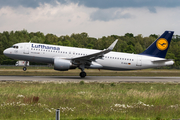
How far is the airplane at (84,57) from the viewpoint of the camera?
31.5 meters

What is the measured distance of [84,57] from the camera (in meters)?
31.3

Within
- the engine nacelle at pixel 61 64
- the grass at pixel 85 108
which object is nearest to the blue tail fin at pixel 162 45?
the engine nacelle at pixel 61 64

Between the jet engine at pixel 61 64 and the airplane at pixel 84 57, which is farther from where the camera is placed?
the airplane at pixel 84 57

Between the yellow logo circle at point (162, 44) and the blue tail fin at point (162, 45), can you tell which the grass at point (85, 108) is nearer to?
the blue tail fin at point (162, 45)

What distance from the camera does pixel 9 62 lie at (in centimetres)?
7725

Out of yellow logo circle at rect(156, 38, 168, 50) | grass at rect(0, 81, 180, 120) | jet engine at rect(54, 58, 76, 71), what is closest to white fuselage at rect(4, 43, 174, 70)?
jet engine at rect(54, 58, 76, 71)

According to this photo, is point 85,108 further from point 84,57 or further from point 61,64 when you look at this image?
point 84,57

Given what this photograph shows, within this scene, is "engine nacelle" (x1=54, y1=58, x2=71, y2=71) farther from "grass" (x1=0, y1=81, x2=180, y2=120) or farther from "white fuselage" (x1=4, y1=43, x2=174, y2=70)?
"grass" (x1=0, y1=81, x2=180, y2=120)

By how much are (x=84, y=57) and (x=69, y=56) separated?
2568 mm

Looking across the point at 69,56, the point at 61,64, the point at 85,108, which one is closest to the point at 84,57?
the point at 69,56

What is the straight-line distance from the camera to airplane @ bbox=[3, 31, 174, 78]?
31.5 metres

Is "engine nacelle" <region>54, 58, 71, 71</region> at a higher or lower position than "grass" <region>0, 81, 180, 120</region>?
higher

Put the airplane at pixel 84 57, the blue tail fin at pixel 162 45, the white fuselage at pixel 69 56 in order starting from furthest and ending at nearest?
the blue tail fin at pixel 162 45 < the white fuselage at pixel 69 56 < the airplane at pixel 84 57

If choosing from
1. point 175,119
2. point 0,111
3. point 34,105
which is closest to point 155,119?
point 175,119
